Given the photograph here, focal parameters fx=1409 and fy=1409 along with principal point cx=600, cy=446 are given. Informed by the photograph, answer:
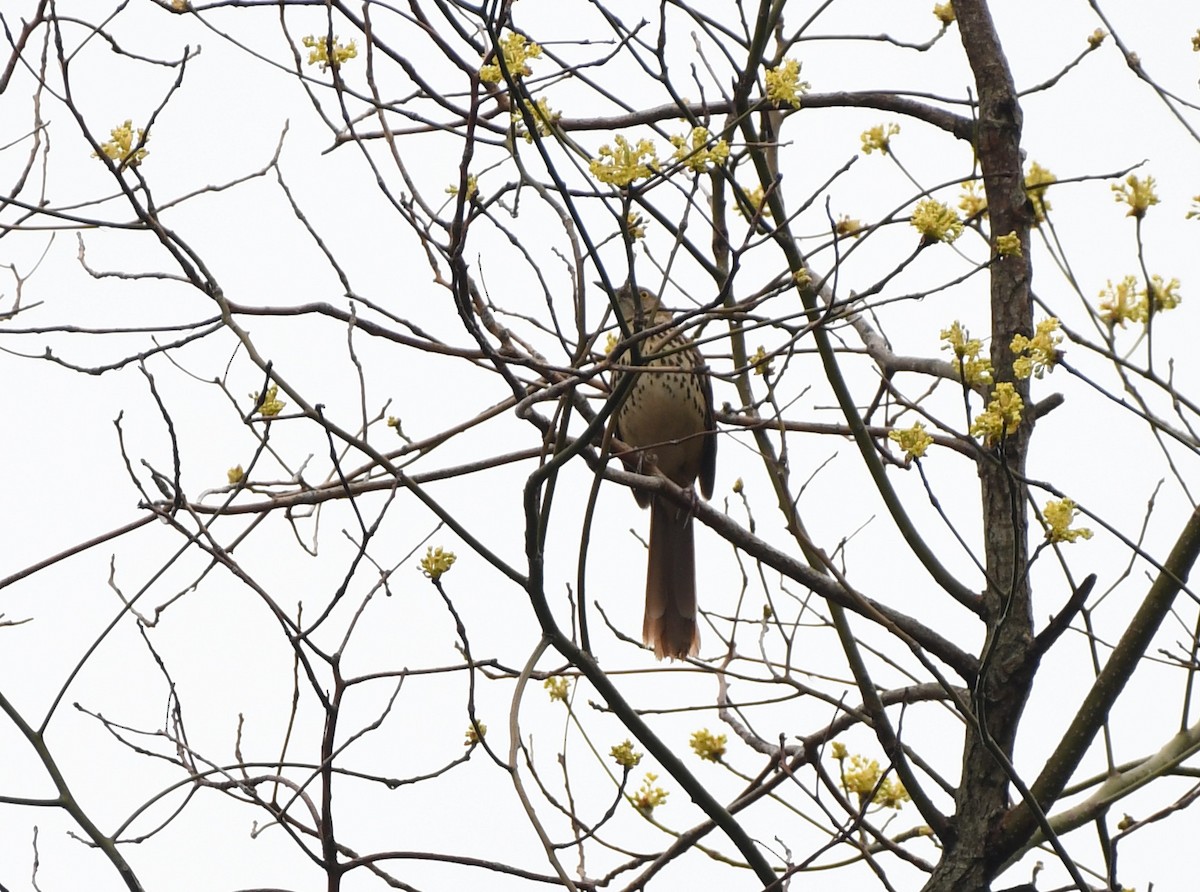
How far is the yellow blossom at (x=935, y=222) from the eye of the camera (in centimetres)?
213

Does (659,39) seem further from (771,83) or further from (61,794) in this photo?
(61,794)

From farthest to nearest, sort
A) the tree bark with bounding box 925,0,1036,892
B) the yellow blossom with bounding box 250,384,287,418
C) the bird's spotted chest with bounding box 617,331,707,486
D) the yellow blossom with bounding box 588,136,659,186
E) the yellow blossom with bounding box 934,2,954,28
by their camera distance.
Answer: the bird's spotted chest with bounding box 617,331,707,486 < the yellow blossom with bounding box 934,2,954,28 < the tree bark with bounding box 925,0,1036,892 < the yellow blossom with bounding box 250,384,287,418 < the yellow blossom with bounding box 588,136,659,186

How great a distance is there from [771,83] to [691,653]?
3159mm

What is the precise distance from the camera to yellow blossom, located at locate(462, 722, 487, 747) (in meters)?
2.50

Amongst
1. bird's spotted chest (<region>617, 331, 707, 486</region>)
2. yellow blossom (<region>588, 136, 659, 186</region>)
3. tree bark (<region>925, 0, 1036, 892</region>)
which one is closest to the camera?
yellow blossom (<region>588, 136, 659, 186</region>)

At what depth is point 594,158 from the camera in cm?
210

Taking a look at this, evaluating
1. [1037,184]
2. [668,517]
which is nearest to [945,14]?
[1037,184]

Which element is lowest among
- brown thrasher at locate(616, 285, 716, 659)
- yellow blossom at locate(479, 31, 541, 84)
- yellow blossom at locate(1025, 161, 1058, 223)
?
yellow blossom at locate(479, 31, 541, 84)

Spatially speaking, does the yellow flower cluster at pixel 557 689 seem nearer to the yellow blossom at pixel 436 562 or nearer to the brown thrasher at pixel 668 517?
the yellow blossom at pixel 436 562

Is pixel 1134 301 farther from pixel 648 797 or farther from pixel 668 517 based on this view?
pixel 668 517

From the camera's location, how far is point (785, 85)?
225 cm

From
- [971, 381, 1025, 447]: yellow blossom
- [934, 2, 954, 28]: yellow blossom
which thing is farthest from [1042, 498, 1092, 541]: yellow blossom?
[934, 2, 954, 28]: yellow blossom

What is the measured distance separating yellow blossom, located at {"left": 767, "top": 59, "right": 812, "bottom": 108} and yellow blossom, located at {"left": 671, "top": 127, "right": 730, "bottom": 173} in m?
0.17

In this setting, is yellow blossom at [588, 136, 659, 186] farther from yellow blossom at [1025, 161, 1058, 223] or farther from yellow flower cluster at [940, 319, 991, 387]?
yellow blossom at [1025, 161, 1058, 223]
